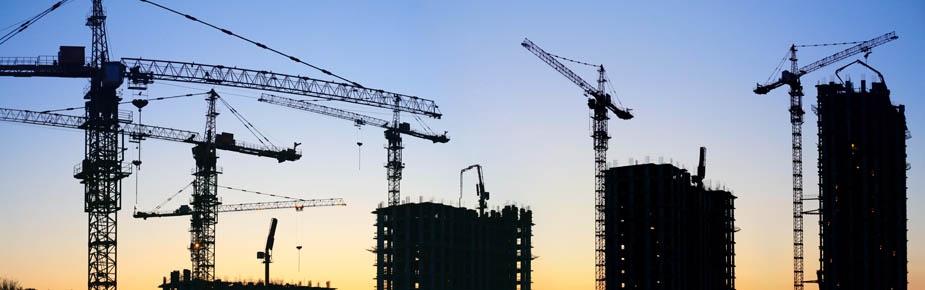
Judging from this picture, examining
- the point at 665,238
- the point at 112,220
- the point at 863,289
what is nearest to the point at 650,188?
the point at 665,238

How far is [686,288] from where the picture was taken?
191 meters

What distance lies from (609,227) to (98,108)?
7248 centimetres

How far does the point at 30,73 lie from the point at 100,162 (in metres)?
15.2

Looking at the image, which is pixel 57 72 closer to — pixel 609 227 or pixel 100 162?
pixel 100 162

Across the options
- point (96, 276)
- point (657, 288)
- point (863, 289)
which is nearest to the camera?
point (96, 276)

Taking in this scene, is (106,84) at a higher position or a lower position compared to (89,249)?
higher

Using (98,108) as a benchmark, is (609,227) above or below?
below

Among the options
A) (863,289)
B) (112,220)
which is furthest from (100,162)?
(863,289)

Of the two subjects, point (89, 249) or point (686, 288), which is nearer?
point (89, 249)

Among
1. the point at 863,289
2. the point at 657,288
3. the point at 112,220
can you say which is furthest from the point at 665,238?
the point at 112,220

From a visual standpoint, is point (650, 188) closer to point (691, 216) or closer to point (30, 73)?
point (691, 216)

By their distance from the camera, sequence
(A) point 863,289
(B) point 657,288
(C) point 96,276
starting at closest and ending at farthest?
1. (C) point 96,276
2. (B) point 657,288
3. (A) point 863,289

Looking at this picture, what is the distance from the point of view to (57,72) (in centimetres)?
14900

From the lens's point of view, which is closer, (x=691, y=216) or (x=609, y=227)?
(x=609, y=227)
